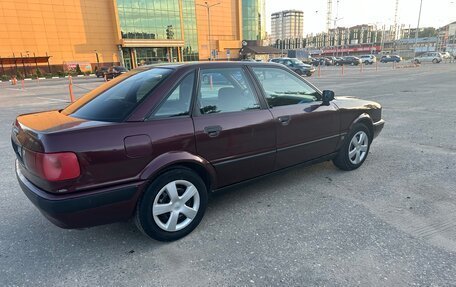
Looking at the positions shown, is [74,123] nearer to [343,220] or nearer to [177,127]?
[177,127]

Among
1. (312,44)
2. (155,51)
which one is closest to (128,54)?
(155,51)

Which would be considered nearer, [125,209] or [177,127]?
[125,209]

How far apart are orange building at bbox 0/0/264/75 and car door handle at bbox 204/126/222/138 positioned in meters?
47.6

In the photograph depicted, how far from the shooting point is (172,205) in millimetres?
2893

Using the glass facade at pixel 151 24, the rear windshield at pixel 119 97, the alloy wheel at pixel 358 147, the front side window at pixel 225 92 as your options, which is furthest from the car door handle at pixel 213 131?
the glass facade at pixel 151 24

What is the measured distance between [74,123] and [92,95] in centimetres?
85

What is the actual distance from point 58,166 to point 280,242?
2.00m

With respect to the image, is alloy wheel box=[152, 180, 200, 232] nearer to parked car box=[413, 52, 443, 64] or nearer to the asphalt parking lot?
the asphalt parking lot

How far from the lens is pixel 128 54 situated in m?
53.5

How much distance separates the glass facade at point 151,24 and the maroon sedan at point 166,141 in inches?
1956

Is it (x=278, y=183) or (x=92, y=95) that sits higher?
(x=92, y=95)

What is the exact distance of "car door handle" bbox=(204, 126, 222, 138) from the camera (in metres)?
2.99

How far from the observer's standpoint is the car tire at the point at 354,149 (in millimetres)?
4406

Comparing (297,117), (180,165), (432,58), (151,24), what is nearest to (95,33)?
(151,24)
